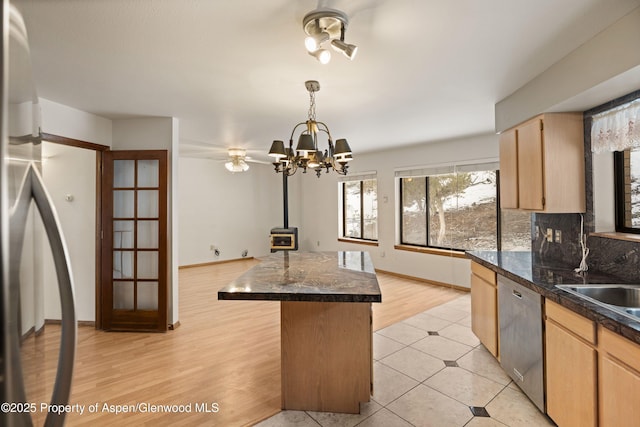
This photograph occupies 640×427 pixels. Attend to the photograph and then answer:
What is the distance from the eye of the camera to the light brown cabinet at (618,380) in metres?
1.33

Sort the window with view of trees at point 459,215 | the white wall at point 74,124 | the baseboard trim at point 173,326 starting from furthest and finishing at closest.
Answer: the window with view of trees at point 459,215, the baseboard trim at point 173,326, the white wall at point 74,124

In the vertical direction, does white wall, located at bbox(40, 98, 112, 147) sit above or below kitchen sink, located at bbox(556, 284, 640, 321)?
above

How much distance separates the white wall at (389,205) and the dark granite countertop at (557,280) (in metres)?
2.06

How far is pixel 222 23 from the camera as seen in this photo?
1776mm

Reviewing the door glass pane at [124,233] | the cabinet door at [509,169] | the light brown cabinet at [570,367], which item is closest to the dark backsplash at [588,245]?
the cabinet door at [509,169]

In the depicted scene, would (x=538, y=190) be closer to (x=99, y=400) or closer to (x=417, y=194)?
(x=417, y=194)

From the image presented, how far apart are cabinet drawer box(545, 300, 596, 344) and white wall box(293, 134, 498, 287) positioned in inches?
A: 126

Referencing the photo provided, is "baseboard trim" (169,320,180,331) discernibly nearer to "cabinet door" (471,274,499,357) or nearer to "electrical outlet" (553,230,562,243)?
"cabinet door" (471,274,499,357)

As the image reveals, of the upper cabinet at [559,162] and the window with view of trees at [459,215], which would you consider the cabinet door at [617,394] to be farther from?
the window with view of trees at [459,215]

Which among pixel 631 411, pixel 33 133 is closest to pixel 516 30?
pixel 631 411

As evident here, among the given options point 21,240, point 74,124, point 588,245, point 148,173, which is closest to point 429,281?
point 588,245

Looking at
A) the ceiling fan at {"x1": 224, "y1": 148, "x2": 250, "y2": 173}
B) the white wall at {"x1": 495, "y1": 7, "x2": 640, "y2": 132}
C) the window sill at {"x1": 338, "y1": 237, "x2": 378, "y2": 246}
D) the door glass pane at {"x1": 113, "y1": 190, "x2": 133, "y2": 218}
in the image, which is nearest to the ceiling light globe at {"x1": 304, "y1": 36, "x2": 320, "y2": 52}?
the white wall at {"x1": 495, "y1": 7, "x2": 640, "y2": 132}

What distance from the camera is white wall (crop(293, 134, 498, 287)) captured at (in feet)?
16.2

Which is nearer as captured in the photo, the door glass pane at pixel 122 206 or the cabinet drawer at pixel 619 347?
the cabinet drawer at pixel 619 347
